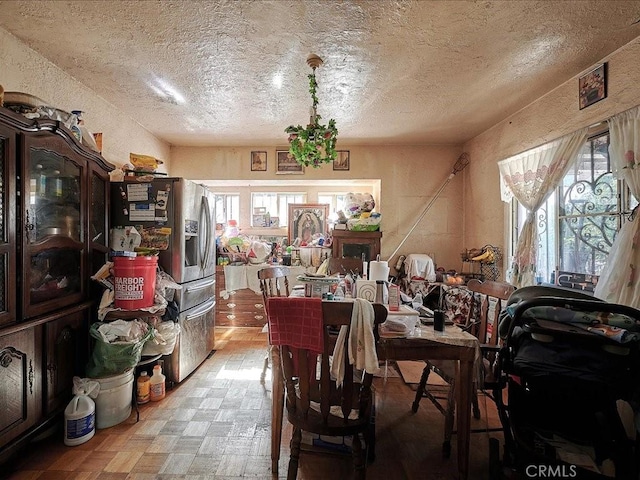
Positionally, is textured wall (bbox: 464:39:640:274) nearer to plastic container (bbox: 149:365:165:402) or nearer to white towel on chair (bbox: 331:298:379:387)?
white towel on chair (bbox: 331:298:379:387)

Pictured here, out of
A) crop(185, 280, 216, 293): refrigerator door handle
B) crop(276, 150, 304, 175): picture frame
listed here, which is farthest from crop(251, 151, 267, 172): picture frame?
crop(185, 280, 216, 293): refrigerator door handle

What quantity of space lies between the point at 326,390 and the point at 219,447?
101cm

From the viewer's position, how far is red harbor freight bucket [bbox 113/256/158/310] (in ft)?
6.48

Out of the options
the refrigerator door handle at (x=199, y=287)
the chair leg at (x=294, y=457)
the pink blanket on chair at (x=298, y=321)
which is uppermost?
the pink blanket on chair at (x=298, y=321)

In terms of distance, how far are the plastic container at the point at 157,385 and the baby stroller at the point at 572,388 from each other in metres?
2.34

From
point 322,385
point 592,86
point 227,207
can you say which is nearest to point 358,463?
point 322,385

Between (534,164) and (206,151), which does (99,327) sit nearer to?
(206,151)

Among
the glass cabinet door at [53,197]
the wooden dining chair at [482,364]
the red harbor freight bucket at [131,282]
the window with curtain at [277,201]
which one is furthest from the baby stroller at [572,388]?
the window with curtain at [277,201]

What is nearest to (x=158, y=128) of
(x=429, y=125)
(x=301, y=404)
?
(x=429, y=125)

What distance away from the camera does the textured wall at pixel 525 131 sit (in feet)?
5.88

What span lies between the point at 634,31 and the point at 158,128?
4.07 meters

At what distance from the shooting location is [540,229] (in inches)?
98.4

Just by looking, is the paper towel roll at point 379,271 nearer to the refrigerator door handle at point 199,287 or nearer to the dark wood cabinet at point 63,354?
the refrigerator door handle at point 199,287

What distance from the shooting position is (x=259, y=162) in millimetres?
3875
